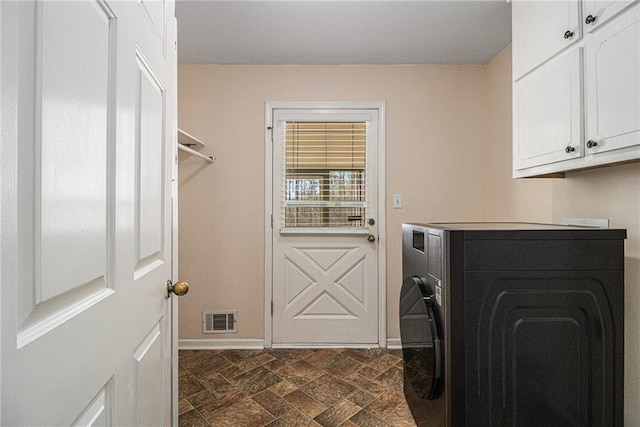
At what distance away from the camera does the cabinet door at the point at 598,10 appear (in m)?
1.16

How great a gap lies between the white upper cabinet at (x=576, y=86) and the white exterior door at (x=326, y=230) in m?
1.26

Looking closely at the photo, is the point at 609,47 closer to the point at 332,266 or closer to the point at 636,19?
the point at 636,19

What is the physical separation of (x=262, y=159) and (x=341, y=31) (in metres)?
1.14

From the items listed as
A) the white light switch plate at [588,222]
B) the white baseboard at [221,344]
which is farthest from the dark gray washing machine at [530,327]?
the white baseboard at [221,344]

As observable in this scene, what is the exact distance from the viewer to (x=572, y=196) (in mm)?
1771

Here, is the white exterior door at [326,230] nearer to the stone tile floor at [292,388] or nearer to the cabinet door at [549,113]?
the stone tile floor at [292,388]

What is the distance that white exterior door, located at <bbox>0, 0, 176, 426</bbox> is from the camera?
15.8 inches

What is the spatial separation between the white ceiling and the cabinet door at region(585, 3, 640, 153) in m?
0.96

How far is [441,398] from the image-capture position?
1265 millimetres

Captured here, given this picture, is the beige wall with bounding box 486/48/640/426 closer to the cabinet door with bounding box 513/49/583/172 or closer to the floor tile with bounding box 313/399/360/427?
the cabinet door with bounding box 513/49/583/172

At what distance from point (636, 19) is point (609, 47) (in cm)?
11

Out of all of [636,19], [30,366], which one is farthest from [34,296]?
[636,19]

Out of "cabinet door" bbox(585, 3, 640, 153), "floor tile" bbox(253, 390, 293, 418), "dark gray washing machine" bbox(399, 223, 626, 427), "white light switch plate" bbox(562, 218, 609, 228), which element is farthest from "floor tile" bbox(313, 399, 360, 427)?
"cabinet door" bbox(585, 3, 640, 153)

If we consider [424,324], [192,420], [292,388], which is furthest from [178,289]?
[292,388]
